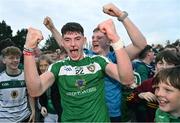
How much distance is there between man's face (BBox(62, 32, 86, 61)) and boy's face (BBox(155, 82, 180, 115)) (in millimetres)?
1317

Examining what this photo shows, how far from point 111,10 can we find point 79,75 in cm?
81

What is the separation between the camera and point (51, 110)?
8141mm

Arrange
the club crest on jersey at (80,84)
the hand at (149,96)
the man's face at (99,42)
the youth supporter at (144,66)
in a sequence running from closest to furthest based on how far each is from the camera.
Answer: the hand at (149,96) → the club crest on jersey at (80,84) → the man's face at (99,42) → the youth supporter at (144,66)

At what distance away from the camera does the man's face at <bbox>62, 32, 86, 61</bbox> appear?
4.82m

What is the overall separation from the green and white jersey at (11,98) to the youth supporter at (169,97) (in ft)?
12.7

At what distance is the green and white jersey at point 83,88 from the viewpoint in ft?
15.3

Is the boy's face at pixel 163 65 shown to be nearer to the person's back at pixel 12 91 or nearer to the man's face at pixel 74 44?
the man's face at pixel 74 44

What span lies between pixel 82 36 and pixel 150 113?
3.81ft

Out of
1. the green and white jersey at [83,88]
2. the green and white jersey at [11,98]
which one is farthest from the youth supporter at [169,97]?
the green and white jersey at [11,98]

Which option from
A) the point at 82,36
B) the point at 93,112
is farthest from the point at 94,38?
the point at 93,112

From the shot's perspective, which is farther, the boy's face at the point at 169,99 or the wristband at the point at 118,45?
the wristband at the point at 118,45

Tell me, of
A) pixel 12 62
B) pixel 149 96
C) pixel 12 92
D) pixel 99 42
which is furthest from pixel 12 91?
pixel 149 96

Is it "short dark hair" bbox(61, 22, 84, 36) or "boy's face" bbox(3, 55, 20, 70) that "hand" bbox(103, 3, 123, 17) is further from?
"boy's face" bbox(3, 55, 20, 70)

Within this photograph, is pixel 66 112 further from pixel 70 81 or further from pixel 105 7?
pixel 105 7
